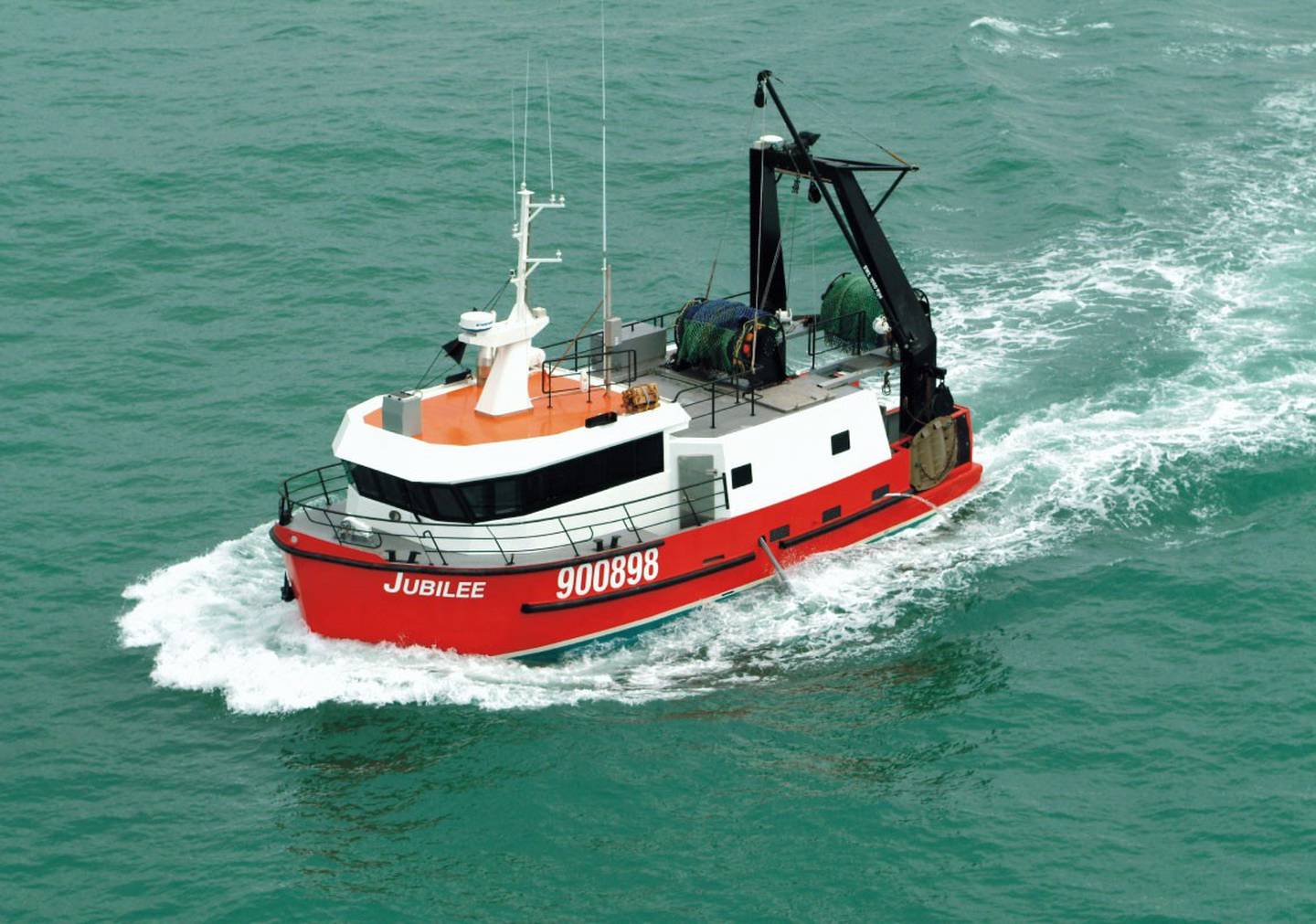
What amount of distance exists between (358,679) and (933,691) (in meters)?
8.27

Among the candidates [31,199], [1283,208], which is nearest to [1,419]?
[31,199]

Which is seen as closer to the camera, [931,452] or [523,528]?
[523,528]

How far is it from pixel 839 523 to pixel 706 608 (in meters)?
3.01

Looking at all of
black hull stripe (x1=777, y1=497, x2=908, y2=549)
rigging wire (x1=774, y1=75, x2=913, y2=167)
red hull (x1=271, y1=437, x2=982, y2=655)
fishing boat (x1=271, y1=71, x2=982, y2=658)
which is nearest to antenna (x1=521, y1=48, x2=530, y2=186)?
rigging wire (x1=774, y1=75, x2=913, y2=167)

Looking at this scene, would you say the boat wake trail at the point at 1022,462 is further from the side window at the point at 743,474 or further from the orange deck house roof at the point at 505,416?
the orange deck house roof at the point at 505,416

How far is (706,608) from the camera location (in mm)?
28359

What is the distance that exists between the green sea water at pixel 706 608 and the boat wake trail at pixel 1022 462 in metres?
0.11

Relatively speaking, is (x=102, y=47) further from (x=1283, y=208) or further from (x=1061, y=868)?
(x=1061, y=868)

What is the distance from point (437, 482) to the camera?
2580 cm

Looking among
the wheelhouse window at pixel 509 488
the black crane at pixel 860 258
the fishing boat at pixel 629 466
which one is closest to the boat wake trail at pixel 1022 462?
the fishing boat at pixel 629 466

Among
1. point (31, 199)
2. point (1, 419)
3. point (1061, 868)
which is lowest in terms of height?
point (1061, 868)

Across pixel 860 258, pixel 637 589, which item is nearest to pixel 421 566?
pixel 637 589

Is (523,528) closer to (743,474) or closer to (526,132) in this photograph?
(743,474)

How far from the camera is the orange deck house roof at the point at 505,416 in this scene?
26.8m
